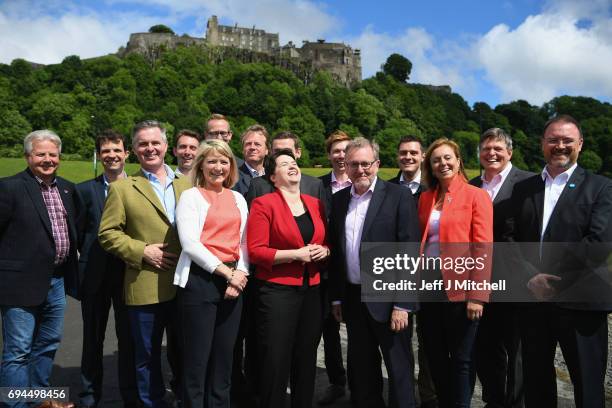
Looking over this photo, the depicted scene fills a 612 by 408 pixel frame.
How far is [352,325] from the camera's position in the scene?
385cm

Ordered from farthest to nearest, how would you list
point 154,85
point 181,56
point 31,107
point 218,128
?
point 181,56 < point 154,85 < point 31,107 < point 218,128

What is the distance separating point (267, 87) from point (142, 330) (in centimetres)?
6975

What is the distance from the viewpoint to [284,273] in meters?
3.63

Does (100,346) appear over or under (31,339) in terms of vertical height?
under

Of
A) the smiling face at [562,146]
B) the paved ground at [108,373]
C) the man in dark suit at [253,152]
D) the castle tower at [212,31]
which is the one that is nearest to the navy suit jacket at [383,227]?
the smiling face at [562,146]

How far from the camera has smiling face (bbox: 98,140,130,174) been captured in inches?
180

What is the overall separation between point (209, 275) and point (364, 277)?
1220 mm

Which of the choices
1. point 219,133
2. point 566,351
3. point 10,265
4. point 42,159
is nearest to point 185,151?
point 219,133

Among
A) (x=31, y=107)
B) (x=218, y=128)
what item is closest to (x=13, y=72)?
(x=31, y=107)

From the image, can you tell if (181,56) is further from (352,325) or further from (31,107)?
(352,325)

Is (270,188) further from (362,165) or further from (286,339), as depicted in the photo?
(286,339)

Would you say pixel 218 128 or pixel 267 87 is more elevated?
pixel 267 87

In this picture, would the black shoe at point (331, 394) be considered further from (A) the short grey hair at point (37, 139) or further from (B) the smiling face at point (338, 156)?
(A) the short grey hair at point (37, 139)

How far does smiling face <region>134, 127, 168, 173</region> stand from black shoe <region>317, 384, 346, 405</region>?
271 centimetres
